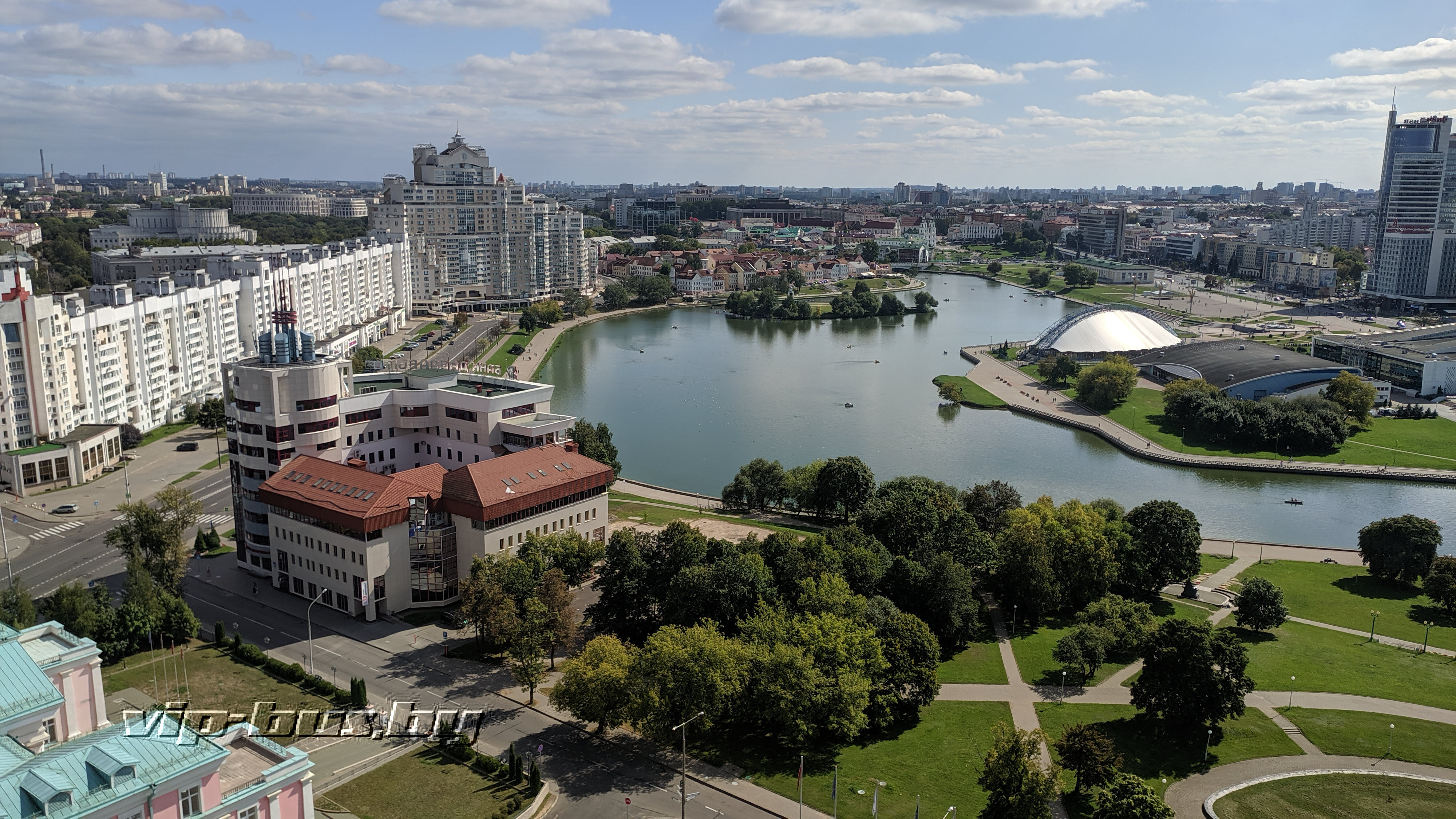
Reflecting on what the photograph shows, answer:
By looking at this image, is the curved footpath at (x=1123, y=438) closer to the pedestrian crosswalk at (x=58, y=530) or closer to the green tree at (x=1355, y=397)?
the green tree at (x=1355, y=397)

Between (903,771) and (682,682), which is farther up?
(682,682)

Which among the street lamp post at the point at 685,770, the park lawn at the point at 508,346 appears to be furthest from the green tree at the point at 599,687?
the park lawn at the point at 508,346

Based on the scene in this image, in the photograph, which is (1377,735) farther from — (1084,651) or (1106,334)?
(1106,334)

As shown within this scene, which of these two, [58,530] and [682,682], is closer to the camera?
[682,682]

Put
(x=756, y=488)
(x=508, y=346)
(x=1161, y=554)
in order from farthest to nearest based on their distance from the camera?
(x=508, y=346) → (x=756, y=488) → (x=1161, y=554)

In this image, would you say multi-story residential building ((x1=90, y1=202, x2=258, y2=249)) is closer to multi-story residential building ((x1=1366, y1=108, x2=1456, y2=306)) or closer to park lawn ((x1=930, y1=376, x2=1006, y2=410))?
park lawn ((x1=930, y1=376, x2=1006, y2=410))

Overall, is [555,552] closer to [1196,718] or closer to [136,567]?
[136,567]

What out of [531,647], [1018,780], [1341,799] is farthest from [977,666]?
[531,647]

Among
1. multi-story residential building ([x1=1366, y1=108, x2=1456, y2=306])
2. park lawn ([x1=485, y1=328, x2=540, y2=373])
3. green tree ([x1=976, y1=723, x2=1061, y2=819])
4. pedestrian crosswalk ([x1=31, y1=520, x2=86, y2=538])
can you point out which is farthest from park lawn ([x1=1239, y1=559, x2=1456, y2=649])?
multi-story residential building ([x1=1366, y1=108, x2=1456, y2=306])

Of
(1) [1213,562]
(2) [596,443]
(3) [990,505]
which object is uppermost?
(2) [596,443]
